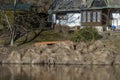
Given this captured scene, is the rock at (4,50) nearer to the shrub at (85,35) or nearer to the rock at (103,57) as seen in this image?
the shrub at (85,35)

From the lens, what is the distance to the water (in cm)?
2970

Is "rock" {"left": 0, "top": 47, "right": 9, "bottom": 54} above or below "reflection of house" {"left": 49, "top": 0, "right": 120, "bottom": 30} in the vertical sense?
below

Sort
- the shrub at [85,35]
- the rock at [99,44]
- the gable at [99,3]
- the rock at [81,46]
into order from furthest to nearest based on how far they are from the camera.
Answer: the gable at [99,3]
the shrub at [85,35]
the rock at [99,44]
the rock at [81,46]

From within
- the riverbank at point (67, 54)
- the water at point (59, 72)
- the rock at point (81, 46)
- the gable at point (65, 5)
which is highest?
the gable at point (65, 5)

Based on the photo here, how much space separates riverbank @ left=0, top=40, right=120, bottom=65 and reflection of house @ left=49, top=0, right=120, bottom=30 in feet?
53.7

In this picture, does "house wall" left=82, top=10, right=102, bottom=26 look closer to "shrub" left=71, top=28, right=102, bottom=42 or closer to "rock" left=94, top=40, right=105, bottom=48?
"shrub" left=71, top=28, right=102, bottom=42

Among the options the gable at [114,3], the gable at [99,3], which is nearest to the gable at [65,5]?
the gable at [99,3]

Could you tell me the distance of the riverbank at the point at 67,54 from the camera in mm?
38812

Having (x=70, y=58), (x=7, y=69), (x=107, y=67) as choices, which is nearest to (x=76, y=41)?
(x=70, y=58)

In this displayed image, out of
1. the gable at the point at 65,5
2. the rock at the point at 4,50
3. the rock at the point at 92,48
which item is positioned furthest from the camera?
the gable at the point at 65,5

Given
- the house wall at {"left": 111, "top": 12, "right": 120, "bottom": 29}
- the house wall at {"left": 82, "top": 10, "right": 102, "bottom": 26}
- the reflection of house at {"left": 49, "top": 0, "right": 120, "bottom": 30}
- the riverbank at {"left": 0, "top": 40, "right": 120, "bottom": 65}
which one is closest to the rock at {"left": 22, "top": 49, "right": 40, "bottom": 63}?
the riverbank at {"left": 0, "top": 40, "right": 120, "bottom": 65}

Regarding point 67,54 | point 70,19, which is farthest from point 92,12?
point 67,54

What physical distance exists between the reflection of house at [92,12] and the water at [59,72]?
21.3 metres

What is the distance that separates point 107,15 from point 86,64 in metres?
20.8
